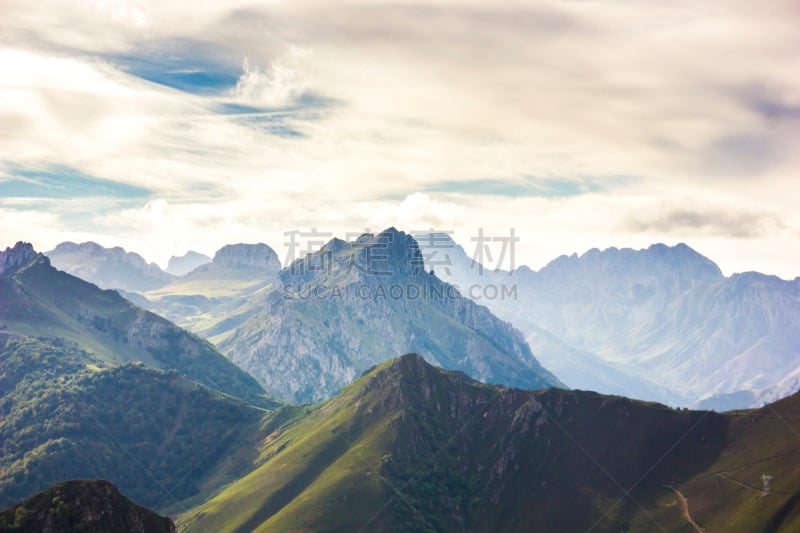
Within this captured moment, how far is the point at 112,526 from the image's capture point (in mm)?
197625

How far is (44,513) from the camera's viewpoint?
19162cm

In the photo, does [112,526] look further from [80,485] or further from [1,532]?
[1,532]

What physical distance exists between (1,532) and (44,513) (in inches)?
468

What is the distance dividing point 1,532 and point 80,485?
908 inches

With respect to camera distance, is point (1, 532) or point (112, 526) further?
point (112, 526)

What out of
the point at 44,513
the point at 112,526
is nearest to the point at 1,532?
the point at 44,513

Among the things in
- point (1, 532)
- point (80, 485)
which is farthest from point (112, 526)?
point (1, 532)

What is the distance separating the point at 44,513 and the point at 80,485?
11.7 metres

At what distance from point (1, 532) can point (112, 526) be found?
29325 mm

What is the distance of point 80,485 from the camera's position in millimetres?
198625

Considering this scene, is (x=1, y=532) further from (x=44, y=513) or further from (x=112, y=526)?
(x=112, y=526)

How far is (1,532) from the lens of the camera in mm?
182125

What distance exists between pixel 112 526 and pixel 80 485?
632 inches

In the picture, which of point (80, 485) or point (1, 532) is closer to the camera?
point (1, 532)
